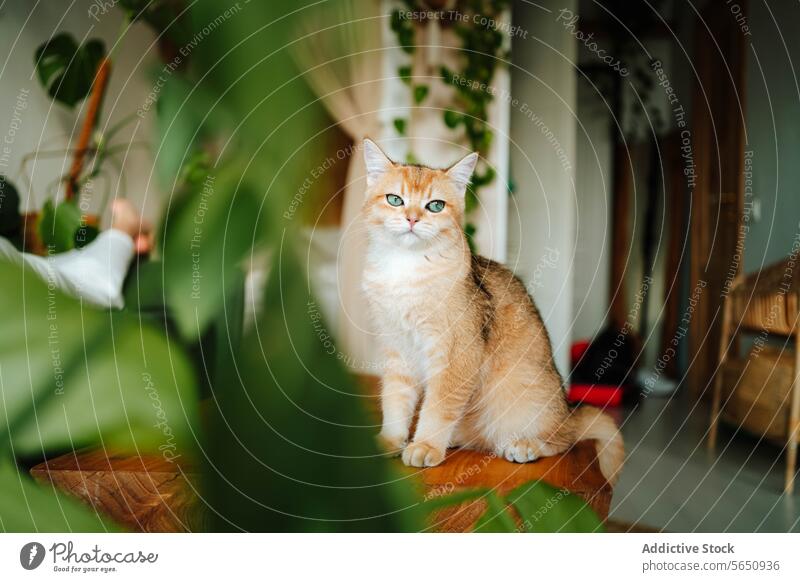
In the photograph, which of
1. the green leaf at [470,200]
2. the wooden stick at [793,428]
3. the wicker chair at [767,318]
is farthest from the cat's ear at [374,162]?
the wooden stick at [793,428]

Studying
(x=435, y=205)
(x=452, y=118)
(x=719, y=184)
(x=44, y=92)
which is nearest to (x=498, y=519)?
(x=435, y=205)

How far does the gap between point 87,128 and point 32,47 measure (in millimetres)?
180

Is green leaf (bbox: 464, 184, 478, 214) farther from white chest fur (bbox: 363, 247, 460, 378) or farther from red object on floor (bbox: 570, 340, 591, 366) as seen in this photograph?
red object on floor (bbox: 570, 340, 591, 366)

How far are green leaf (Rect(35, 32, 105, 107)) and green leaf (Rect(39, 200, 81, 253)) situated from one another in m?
0.12

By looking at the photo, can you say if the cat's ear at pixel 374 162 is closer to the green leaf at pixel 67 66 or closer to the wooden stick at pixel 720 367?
the green leaf at pixel 67 66

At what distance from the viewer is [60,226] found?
0.57m

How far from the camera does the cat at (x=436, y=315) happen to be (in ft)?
A: 2.18

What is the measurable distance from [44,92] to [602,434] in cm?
78

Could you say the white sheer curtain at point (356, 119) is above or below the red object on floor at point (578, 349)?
above

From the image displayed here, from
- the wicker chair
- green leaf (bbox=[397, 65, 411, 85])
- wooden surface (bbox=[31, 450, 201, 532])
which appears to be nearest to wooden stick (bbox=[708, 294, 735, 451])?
the wicker chair

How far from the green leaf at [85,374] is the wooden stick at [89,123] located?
413mm
